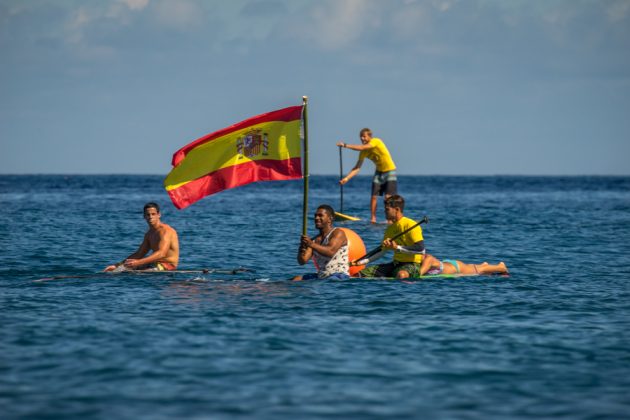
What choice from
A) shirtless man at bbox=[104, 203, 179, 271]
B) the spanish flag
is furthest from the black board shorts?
the spanish flag

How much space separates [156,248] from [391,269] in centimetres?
448

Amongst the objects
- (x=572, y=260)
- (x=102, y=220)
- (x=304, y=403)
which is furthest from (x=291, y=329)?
(x=102, y=220)

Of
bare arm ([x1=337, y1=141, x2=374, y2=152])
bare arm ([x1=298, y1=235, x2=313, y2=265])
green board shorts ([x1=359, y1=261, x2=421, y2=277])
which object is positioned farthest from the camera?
bare arm ([x1=337, y1=141, x2=374, y2=152])

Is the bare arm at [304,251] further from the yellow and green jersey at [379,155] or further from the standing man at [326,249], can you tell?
the yellow and green jersey at [379,155]

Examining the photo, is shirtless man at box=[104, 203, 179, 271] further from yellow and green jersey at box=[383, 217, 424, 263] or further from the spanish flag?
yellow and green jersey at box=[383, 217, 424, 263]

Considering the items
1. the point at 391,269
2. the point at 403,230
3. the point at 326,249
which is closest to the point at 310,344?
the point at 326,249

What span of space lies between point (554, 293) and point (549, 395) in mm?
7152

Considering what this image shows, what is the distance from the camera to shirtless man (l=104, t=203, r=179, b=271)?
57.4 ft

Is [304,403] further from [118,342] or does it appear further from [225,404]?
[118,342]

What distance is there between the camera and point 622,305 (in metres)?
14.9

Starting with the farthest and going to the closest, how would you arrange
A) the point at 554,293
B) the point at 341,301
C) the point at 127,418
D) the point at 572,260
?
the point at 572,260 < the point at 554,293 < the point at 341,301 < the point at 127,418

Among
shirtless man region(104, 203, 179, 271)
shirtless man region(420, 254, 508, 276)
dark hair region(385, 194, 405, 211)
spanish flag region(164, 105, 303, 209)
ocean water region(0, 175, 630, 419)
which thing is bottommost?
ocean water region(0, 175, 630, 419)

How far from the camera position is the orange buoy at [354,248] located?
16.7 meters

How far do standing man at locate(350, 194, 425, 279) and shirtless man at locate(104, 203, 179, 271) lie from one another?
356 centimetres
